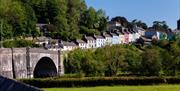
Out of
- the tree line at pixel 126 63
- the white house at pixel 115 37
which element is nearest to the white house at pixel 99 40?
the white house at pixel 115 37

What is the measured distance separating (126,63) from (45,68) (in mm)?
11344

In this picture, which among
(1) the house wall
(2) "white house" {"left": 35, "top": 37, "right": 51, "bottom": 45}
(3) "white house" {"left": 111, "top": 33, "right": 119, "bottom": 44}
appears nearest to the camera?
(2) "white house" {"left": 35, "top": 37, "right": 51, "bottom": 45}

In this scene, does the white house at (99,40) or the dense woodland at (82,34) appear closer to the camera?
the dense woodland at (82,34)

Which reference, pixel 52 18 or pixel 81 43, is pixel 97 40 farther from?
pixel 52 18

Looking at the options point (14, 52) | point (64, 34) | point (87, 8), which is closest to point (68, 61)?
point (14, 52)

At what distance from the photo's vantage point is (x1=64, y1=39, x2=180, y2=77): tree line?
221ft

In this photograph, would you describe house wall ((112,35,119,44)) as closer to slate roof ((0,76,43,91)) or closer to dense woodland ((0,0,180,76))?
dense woodland ((0,0,180,76))

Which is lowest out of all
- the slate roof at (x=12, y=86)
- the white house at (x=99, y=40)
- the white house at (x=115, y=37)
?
the slate roof at (x=12, y=86)

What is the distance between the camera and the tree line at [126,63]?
67.2m

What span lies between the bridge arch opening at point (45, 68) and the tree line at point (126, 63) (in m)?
3.08

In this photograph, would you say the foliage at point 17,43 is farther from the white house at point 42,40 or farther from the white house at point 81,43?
the white house at point 81,43

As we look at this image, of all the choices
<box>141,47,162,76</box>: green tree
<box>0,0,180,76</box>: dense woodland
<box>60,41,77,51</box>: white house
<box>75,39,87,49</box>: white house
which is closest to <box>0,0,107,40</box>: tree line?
<box>0,0,180,76</box>: dense woodland

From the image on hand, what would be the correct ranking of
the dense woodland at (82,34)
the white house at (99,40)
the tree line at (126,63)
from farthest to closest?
the white house at (99,40) → the dense woodland at (82,34) → the tree line at (126,63)

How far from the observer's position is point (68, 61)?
264 ft
